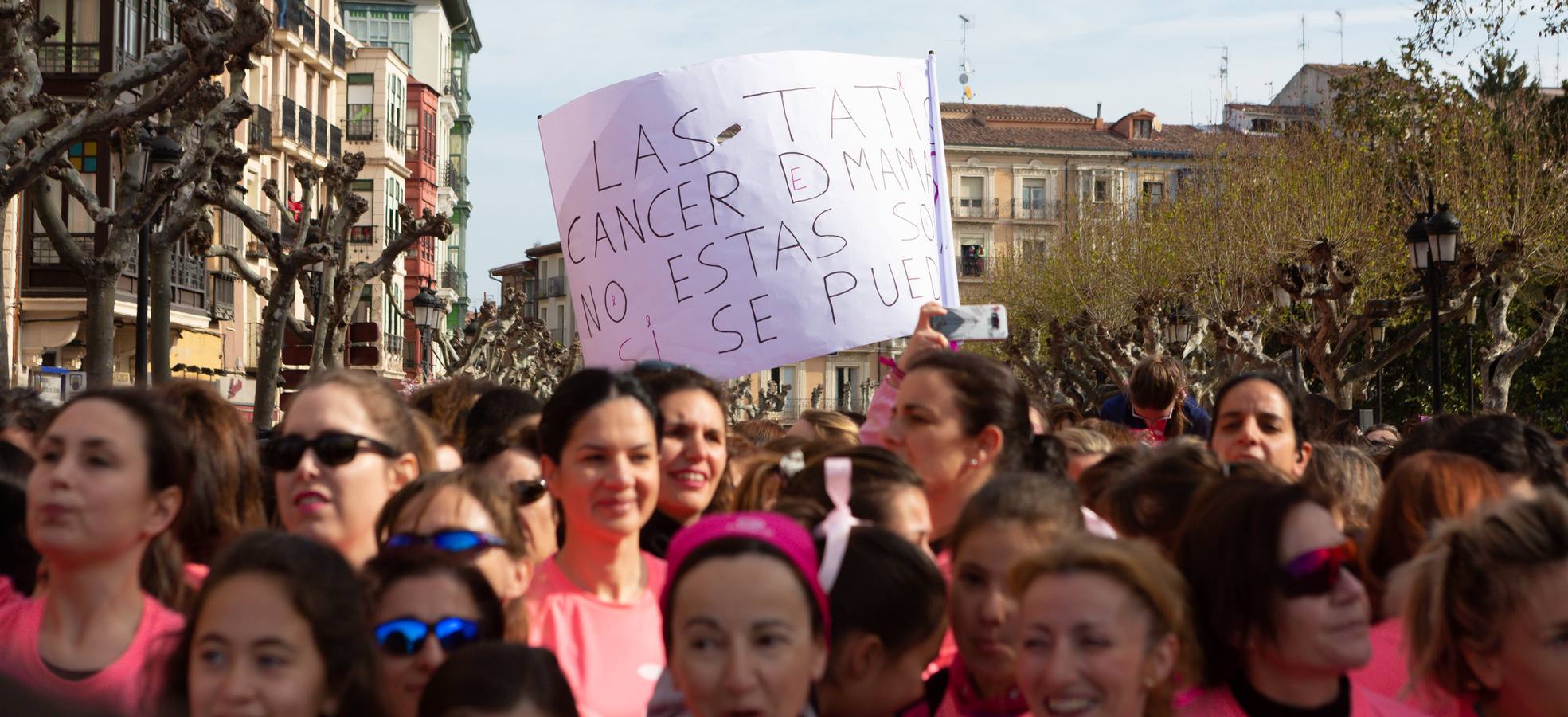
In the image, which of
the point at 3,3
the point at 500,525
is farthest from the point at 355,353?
the point at 500,525

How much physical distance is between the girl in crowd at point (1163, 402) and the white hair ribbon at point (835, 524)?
4.87 metres

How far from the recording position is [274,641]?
306 cm

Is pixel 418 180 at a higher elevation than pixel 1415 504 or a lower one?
higher

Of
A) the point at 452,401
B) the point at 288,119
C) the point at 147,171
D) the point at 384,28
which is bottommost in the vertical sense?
the point at 452,401

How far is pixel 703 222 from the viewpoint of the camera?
6797 mm

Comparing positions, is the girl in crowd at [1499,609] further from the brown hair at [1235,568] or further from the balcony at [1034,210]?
the balcony at [1034,210]

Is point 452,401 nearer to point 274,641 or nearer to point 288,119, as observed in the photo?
point 274,641

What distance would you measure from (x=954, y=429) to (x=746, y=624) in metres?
1.64

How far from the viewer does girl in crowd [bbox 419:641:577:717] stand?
3057 millimetres

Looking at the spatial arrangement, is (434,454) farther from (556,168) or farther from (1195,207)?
(1195,207)

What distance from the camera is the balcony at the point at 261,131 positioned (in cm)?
4172

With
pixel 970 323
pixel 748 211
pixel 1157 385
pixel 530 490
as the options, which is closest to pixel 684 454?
pixel 530 490

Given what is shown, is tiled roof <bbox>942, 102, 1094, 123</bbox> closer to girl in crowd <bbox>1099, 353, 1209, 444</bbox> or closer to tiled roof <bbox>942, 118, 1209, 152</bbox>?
tiled roof <bbox>942, 118, 1209, 152</bbox>

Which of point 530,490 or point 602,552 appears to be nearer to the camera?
point 602,552
